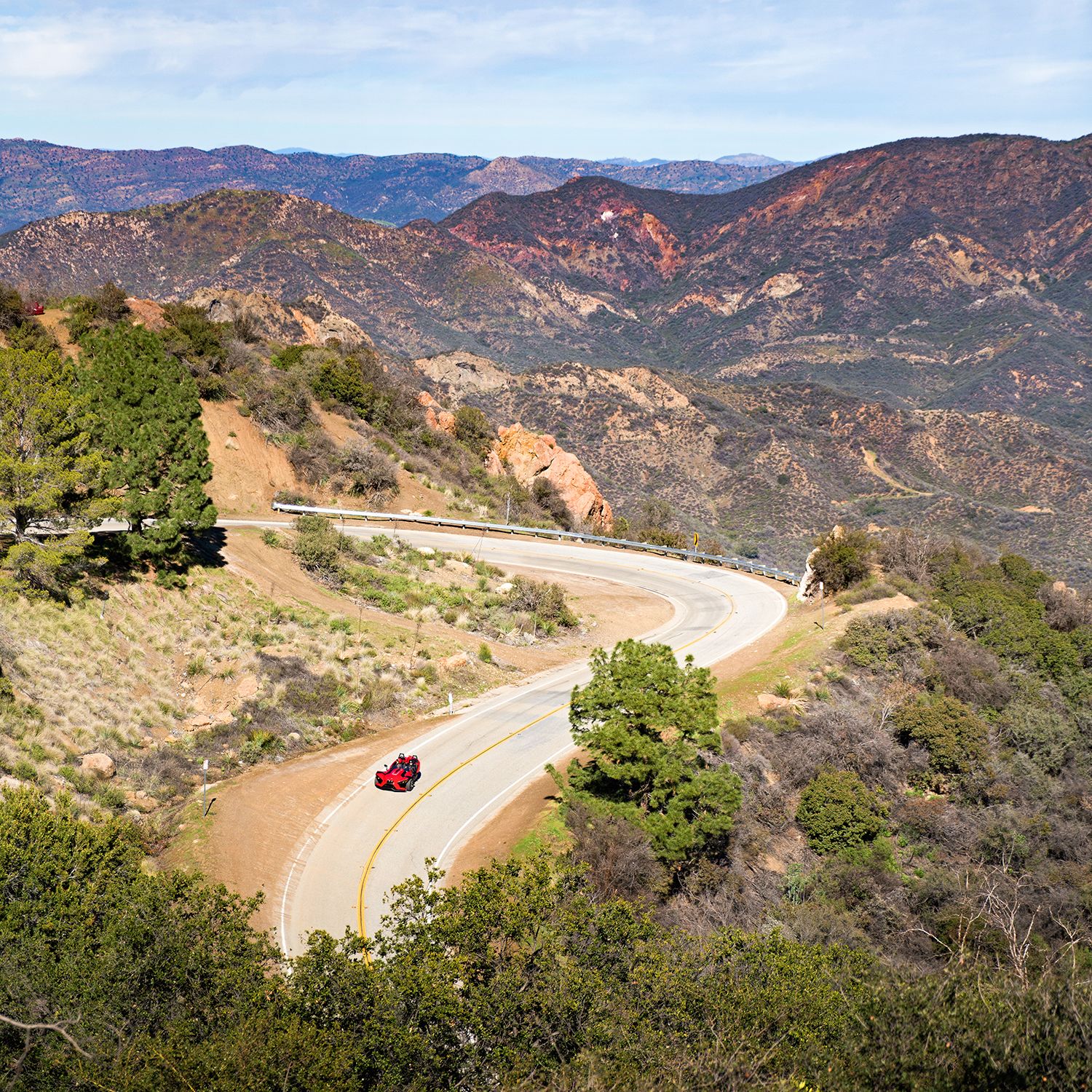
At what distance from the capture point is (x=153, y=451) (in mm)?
27922

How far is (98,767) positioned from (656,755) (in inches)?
528

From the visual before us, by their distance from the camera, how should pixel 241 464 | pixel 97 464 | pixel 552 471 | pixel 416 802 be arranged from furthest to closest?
pixel 552 471
pixel 241 464
pixel 97 464
pixel 416 802

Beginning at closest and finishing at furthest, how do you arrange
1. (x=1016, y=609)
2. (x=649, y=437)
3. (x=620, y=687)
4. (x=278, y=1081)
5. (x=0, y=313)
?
1. (x=278, y=1081)
2. (x=620, y=687)
3. (x=1016, y=609)
4. (x=0, y=313)
5. (x=649, y=437)

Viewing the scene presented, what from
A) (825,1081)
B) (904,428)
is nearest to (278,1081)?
(825,1081)

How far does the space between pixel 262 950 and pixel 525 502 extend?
47400mm

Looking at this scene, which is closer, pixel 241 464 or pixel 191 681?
pixel 191 681

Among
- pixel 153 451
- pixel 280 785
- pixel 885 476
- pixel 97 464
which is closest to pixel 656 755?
pixel 280 785

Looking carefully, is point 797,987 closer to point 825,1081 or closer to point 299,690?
point 825,1081

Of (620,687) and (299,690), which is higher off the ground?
(620,687)

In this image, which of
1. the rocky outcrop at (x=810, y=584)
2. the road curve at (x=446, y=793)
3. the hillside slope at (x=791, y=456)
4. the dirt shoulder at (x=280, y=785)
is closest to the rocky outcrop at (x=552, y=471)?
the hillside slope at (x=791, y=456)

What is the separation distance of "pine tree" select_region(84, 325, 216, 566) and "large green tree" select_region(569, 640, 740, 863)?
51.5 feet

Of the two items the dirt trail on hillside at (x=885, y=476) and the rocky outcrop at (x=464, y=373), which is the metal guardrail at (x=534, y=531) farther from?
the rocky outcrop at (x=464, y=373)

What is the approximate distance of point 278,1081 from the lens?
915cm

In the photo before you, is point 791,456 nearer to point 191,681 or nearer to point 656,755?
point 191,681
